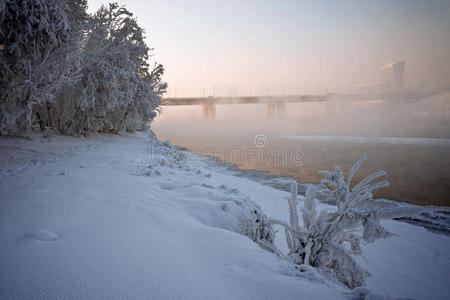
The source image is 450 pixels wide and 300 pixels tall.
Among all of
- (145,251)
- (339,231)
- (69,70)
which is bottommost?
(339,231)

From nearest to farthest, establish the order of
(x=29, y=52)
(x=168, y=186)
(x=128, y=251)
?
(x=128, y=251) → (x=168, y=186) → (x=29, y=52)

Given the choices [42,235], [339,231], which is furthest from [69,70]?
[339,231]

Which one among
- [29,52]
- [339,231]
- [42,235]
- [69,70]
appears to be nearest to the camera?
[42,235]

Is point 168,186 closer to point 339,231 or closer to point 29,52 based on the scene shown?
point 339,231

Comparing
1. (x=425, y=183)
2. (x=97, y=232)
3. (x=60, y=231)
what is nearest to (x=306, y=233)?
(x=97, y=232)

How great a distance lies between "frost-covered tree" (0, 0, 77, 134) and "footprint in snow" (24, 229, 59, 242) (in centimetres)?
440

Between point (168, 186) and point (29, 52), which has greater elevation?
point (29, 52)

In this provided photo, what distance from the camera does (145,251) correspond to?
166 cm

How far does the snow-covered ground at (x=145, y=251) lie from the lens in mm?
1290

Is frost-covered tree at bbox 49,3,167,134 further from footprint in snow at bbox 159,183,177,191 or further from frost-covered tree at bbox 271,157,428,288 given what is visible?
frost-covered tree at bbox 271,157,428,288

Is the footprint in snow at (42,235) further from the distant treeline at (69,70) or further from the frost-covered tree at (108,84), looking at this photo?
the frost-covered tree at (108,84)

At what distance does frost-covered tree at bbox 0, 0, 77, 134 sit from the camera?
4270mm

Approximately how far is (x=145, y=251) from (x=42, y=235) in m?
0.87

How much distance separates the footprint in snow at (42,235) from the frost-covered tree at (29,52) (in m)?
4.40
